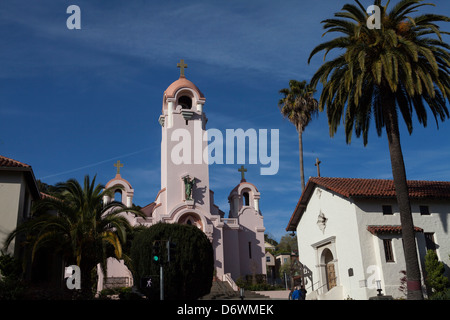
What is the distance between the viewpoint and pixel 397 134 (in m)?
22.5

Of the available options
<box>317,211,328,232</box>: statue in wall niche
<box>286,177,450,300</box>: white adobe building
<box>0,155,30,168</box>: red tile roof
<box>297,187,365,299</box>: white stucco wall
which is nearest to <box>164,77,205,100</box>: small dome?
<box>297,187,365,299</box>: white stucco wall

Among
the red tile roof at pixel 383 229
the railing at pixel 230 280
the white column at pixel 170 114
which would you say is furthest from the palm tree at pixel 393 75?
the white column at pixel 170 114

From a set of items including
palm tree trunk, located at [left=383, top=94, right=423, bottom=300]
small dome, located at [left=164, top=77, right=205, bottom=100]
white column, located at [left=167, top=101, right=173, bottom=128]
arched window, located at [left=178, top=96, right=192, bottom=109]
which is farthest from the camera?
arched window, located at [left=178, top=96, right=192, bottom=109]

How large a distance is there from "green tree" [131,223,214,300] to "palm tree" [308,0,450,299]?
983 centimetres

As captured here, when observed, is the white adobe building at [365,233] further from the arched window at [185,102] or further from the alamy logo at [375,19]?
the arched window at [185,102]

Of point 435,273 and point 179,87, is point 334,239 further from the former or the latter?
point 179,87

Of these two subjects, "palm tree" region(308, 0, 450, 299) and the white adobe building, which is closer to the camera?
"palm tree" region(308, 0, 450, 299)

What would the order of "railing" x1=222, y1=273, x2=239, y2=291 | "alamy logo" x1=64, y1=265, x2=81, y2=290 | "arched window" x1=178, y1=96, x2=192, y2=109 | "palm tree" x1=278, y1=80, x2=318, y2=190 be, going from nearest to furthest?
"alamy logo" x1=64, y1=265, x2=81, y2=290 < "railing" x1=222, y1=273, x2=239, y2=291 < "palm tree" x1=278, y1=80, x2=318, y2=190 < "arched window" x1=178, y1=96, x2=192, y2=109

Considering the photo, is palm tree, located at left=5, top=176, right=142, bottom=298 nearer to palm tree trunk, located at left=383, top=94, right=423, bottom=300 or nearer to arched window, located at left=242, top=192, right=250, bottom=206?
palm tree trunk, located at left=383, top=94, right=423, bottom=300

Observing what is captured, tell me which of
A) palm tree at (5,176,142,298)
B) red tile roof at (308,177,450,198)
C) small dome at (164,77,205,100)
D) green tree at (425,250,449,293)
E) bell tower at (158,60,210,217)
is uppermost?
small dome at (164,77,205,100)

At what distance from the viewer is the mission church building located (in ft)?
141
